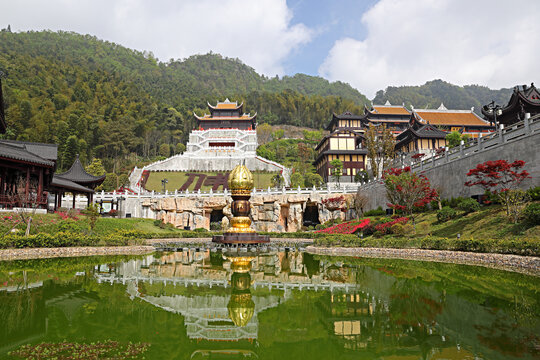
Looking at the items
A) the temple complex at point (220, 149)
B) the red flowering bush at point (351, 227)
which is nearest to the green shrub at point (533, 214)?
the red flowering bush at point (351, 227)

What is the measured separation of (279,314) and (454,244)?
1213cm

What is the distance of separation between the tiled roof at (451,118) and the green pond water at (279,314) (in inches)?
1812

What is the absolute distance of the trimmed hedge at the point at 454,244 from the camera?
41.9 ft

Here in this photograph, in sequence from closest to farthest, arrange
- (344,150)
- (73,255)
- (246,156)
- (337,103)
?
(73,255), (344,150), (246,156), (337,103)

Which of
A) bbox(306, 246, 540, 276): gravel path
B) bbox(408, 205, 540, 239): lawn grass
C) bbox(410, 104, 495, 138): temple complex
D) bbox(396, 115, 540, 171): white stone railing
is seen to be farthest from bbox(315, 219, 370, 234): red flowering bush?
bbox(410, 104, 495, 138): temple complex

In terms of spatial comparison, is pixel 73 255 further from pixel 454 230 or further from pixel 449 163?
pixel 449 163

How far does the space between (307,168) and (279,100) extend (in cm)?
4787

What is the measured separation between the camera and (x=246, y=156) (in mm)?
59719

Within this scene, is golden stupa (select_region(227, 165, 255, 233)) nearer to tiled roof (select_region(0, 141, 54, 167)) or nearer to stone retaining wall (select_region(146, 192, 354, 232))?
tiled roof (select_region(0, 141, 54, 167))

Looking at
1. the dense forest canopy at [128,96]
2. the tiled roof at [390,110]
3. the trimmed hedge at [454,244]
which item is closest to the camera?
the trimmed hedge at [454,244]

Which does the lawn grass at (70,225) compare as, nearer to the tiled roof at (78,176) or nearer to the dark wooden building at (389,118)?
the tiled roof at (78,176)

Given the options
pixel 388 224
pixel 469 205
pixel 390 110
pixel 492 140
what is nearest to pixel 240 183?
pixel 388 224

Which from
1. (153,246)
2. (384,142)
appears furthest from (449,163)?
(153,246)

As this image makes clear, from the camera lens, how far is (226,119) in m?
78.6
